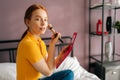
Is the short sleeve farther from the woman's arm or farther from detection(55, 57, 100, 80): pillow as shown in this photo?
detection(55, 57, 100, 80): pillow

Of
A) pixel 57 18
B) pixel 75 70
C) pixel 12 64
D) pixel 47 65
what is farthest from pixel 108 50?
pixel 47 65

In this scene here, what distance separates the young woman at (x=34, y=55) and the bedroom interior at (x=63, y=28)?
30.0 inches

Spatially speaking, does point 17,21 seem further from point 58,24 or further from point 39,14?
point 39,14

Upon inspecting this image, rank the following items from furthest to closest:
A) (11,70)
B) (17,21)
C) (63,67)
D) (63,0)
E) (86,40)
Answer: (86,40) < (63,0) < (17,21) < (63,67) < (11,70)

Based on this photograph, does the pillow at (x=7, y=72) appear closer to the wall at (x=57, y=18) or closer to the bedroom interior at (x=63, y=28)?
the bedroom interior at (x=63, y=28)

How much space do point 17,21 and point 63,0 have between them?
0.64 m

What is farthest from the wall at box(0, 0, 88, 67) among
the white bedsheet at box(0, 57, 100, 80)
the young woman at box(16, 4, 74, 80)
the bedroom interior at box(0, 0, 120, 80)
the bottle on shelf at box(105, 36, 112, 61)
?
the young woman at box(16, 4, 74, 80)

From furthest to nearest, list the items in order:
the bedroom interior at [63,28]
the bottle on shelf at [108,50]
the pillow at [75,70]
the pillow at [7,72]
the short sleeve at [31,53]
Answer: the bottle on shelf at [108,50], the bedroom interior at [63,28], the pillow at [75,70], the pillow at [7,72], the short sleeve at [31,53]

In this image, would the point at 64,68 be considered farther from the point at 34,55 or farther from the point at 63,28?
the point at 34,55

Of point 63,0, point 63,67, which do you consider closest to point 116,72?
point 63,67

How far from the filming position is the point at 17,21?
2.10 metres

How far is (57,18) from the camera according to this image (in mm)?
2242

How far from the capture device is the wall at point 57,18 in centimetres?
205

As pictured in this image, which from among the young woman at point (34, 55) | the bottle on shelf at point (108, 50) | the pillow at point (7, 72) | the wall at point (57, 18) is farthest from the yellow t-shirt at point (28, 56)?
the bottle on shelf at point (108, 50)
